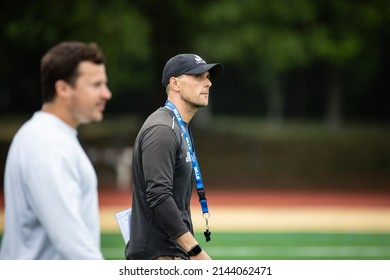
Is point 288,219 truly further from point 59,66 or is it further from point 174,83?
point 59,66

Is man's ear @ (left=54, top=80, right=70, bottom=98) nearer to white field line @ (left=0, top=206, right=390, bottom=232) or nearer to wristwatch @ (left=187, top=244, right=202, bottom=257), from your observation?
wristwatch @ (left=187, top=244, right=202, bottom=257)

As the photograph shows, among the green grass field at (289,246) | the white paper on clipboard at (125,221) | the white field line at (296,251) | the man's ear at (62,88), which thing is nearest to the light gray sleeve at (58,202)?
the man's ear at (62,88)

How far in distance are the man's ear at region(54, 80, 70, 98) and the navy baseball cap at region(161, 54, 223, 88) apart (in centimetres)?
83

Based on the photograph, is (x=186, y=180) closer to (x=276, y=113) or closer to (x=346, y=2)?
(x=346, y=2)

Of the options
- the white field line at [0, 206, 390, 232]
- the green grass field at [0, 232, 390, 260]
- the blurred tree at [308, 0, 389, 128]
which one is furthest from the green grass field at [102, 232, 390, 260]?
the blurred tree at [308, 0, 389, 128]

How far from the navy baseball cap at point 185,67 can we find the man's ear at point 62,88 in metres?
0.83

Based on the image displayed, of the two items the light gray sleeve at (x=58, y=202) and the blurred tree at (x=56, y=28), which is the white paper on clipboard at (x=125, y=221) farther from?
the blurred tree at (x=56, y=28)

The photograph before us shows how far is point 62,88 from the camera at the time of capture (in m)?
3.48

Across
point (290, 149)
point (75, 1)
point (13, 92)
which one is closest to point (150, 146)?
point (75, 1)

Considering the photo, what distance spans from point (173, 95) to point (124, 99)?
45.1m

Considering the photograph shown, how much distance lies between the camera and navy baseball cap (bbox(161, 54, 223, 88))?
4.22 metres

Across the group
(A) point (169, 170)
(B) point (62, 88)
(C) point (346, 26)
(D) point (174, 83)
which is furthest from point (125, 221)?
(C) point (346, 26)

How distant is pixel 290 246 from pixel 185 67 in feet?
30.5

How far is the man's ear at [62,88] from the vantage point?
3.48m
